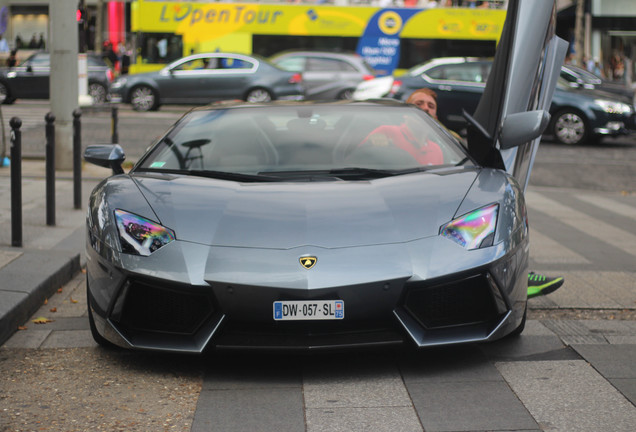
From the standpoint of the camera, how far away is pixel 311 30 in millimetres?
29453

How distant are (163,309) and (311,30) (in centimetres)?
2610

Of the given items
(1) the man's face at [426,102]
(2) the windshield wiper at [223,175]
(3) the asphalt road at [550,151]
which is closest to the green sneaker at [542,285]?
(2) the windshield wiper at [223,175]

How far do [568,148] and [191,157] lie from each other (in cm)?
1369

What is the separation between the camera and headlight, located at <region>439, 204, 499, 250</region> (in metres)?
4.14

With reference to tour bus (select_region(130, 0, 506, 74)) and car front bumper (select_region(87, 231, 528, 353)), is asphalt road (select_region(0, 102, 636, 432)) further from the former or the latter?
tour bus (select_region(130, 0, 506, 74))

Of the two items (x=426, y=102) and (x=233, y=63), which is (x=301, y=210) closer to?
(x=426, y=102)

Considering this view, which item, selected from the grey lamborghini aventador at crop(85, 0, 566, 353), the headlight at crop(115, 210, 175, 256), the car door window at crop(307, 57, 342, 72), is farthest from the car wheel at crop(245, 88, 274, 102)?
the headlight at crop(115, 210, 175, 256)

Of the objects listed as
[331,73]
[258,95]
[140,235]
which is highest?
[140,235]

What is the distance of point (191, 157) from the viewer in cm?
505

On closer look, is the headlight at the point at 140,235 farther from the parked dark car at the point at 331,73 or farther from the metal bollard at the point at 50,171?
the parked dark car at the point at 331,73

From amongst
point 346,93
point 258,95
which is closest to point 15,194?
point 258,95

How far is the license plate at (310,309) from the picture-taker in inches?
153

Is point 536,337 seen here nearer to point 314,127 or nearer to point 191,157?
point 314,127

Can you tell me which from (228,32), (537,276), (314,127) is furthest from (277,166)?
(228,32)
